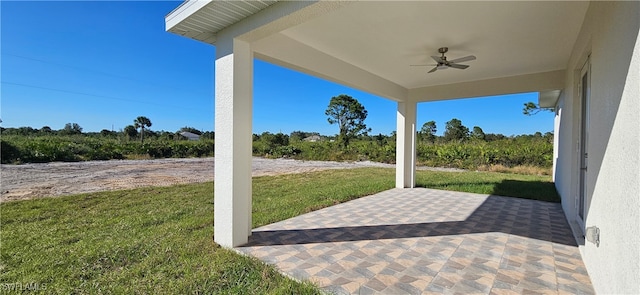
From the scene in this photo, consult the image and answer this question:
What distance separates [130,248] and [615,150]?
4.48 metres

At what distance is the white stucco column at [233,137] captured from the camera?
2.97 meters

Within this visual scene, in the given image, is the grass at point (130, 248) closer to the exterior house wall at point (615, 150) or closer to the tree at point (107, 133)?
the exterior house wall at point (615, 150)

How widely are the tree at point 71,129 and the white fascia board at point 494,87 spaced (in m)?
23.9

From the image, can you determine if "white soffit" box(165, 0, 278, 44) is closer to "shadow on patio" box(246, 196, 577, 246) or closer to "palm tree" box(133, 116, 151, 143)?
"shadow on patio" box(246, 196, 577, 246)

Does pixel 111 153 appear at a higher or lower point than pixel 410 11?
lower

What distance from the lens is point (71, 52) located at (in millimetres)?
12344

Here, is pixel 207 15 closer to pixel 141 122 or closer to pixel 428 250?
pixel 428 250

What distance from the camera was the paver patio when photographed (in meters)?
2.29

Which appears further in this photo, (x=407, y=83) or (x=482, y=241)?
(x=407, y=83)

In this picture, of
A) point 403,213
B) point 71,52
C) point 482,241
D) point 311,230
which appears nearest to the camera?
point 482,241

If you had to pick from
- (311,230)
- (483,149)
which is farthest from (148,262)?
(483,149)

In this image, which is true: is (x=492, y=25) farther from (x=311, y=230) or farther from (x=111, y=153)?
(x=111, y=153)

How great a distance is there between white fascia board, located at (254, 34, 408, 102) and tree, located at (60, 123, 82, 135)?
22962 mm

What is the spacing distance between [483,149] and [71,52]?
2077cm
